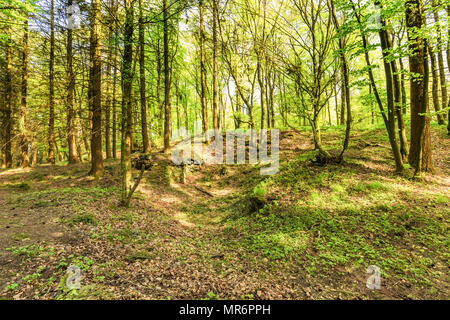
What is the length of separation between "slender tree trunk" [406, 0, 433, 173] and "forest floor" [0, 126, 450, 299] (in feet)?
2.39

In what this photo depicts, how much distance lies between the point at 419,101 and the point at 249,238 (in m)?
7.92

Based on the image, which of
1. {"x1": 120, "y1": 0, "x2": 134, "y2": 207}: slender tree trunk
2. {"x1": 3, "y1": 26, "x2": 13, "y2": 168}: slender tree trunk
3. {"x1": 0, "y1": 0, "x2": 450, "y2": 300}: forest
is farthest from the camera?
{"x1": 3, "y1": 26, "x2": 13, "y2": 168}: slender tree trunk

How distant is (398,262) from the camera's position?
13.4 feet

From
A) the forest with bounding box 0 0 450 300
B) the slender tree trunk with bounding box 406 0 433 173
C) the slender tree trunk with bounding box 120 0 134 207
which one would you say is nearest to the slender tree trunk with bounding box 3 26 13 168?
the forest with bounding box 0 0 450 300

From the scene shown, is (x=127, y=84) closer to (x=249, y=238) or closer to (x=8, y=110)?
(x=249, y=238)

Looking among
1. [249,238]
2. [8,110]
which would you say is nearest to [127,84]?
[249,238]

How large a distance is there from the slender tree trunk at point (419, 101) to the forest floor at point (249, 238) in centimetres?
73

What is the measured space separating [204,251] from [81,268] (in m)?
2.84

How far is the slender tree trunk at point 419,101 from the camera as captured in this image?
6562 millimetres

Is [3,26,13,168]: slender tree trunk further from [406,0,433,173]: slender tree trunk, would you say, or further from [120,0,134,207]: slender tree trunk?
[406,0,433,173]: slender tree trunk

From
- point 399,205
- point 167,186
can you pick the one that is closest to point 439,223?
point 399,205

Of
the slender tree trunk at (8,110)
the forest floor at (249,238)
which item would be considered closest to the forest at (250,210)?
the forest floor at (249,238)

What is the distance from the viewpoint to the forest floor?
3.57 meters
